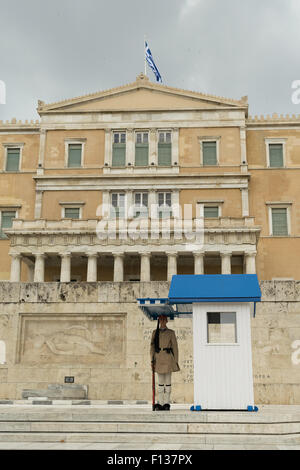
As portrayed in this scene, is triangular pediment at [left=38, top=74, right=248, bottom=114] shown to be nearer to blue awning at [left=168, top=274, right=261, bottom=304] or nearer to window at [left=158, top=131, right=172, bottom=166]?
window at [left=158, top=131, right=172, bottom=166]

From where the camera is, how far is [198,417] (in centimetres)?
1180

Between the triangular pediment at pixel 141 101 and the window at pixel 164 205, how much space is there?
24.0ft

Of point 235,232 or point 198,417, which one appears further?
point 235,232

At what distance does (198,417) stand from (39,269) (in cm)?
2793

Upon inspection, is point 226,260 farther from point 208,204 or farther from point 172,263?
point 208,204

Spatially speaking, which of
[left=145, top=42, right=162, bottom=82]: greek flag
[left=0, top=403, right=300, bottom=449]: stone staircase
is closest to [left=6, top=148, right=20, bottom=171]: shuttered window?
[left=145, top=42, right=162, bottom=82]: greek flag

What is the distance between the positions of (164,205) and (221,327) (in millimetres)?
30625

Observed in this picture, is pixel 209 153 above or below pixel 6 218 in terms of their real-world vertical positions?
above

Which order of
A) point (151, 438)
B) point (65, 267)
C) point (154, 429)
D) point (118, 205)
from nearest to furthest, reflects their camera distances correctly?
point (151, 438)
point (154, 429)
point (65, 267)
point (118, 205)

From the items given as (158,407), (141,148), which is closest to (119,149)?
(141,148)

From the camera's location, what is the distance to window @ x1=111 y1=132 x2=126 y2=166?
45969mm

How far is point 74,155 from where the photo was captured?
46.6 metres
